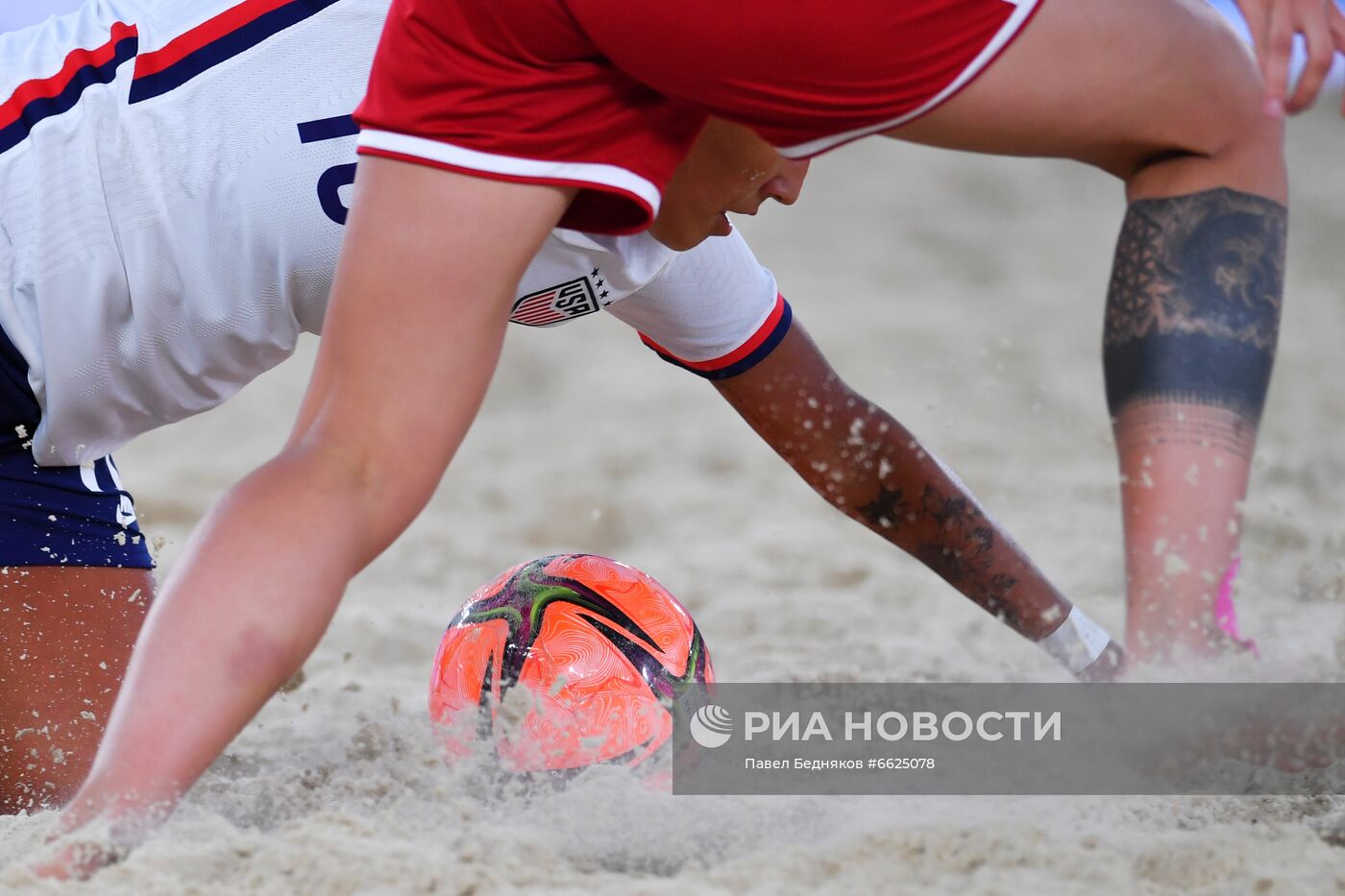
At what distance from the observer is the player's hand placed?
3.52ft

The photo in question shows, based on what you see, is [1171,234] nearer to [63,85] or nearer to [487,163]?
[487,163]

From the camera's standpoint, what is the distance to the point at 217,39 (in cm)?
166

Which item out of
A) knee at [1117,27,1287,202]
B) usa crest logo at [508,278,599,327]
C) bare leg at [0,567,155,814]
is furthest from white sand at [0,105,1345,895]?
usa crest logo at [508,278,599,327]

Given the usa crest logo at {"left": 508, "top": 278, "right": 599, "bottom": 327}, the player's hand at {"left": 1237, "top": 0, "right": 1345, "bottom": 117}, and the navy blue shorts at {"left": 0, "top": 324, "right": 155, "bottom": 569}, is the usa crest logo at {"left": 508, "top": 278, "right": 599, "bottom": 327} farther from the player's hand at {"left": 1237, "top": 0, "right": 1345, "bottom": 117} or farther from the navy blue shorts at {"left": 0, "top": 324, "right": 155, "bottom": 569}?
the player's hand at {"left": 1237, "top": 0, "right": 1345, "bottom": 117}

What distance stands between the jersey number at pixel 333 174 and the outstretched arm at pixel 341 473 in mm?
424

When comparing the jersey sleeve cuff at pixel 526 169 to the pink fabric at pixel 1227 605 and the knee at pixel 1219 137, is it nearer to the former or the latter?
the knee at pixel 1219 137

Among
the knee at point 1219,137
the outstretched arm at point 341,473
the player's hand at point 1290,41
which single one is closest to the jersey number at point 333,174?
the outstretched arm at point 341,473

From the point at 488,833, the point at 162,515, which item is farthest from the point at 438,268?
the point at 162,515

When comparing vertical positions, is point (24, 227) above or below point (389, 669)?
above

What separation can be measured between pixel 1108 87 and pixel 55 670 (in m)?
1.61

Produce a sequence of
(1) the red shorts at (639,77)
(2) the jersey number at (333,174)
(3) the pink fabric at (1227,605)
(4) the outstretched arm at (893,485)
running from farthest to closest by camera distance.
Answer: (4) the outstretched arm at (893,485) < (2) the jersey number at (333,174) < (3) the pink fabric at (1227,605) < (1) the red shorts at (639,77)

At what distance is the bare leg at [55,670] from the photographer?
1820 millimetres

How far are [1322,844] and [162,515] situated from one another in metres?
2.84

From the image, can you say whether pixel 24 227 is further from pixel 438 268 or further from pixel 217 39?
pixel 438 268
